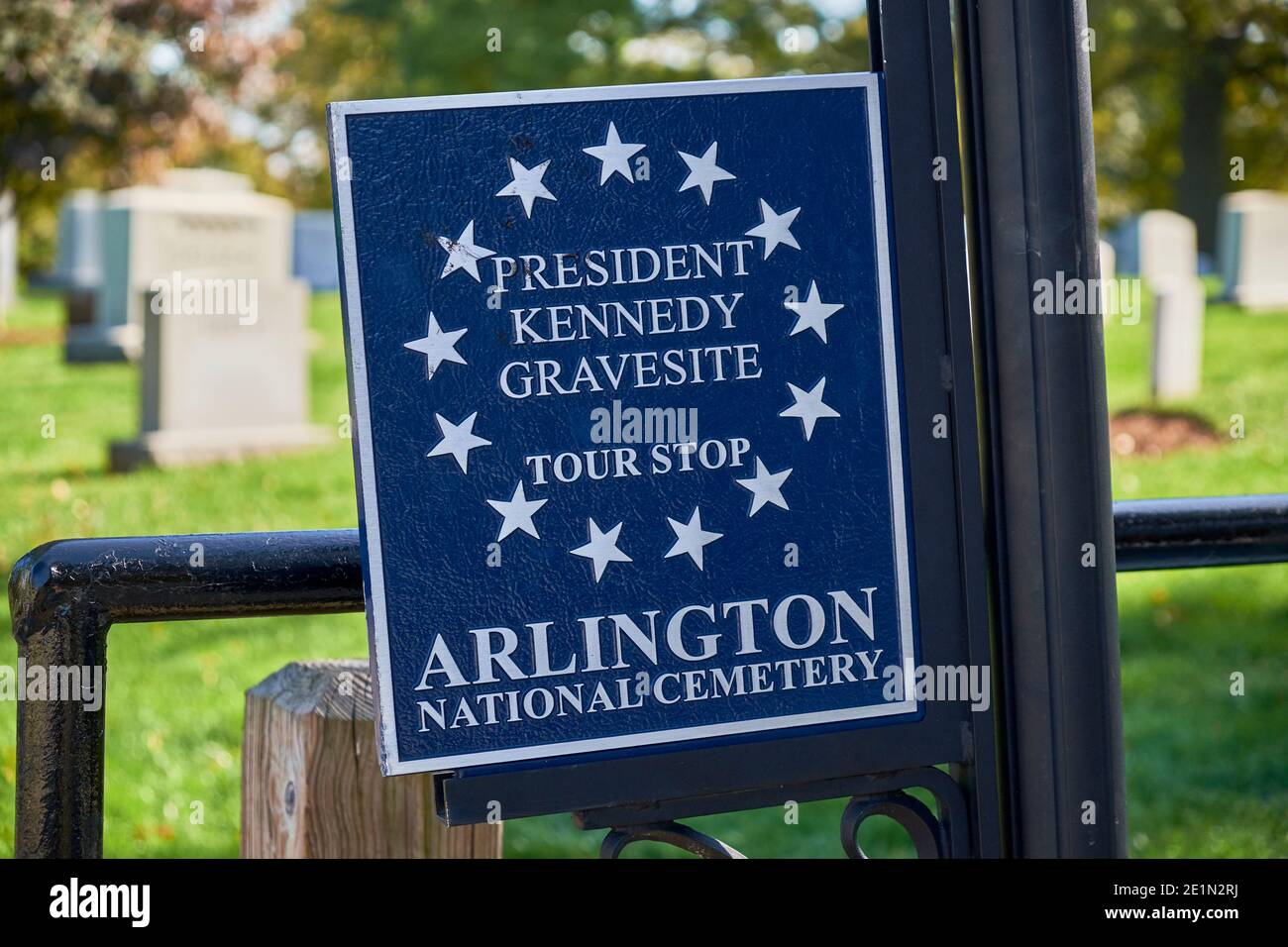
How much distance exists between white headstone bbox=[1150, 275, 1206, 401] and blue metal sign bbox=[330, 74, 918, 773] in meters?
8.40

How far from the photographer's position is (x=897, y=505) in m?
1.71

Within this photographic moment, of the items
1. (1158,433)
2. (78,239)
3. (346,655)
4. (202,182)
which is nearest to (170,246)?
(202,182)

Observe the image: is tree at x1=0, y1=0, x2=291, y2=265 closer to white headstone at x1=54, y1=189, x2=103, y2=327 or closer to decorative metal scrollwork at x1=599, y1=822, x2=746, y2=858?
white headstone at x1=54, y1=189, x2=103, y2=327

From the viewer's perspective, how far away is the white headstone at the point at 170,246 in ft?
38.1

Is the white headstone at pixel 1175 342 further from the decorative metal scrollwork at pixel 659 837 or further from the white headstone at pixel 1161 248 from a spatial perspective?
the decorative metal scrollwork at pixel 659 837

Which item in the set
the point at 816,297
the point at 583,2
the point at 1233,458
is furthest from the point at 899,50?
the point at 583,2

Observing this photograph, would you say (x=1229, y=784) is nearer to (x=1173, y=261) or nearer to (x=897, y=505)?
(x=897, y=505)

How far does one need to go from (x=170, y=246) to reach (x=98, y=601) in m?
11.2

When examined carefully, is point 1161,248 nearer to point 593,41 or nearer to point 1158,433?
point 1158,433

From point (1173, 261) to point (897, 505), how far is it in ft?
50.6

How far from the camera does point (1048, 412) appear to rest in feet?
5.59

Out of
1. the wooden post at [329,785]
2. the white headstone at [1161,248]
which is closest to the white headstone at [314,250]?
the white headstone at [1161,248]

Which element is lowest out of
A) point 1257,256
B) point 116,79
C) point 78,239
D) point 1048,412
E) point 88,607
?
point 88,607

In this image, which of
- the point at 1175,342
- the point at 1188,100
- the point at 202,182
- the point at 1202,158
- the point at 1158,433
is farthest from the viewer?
the point at 1188,100
